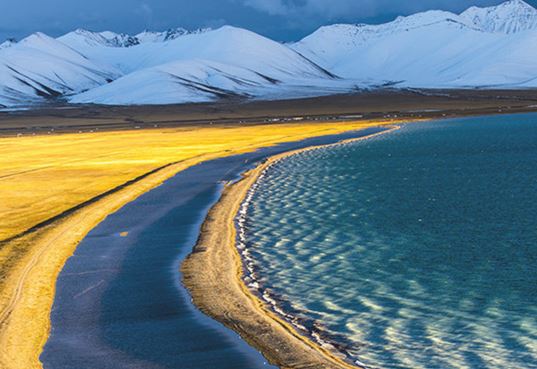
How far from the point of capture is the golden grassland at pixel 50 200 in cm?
2432

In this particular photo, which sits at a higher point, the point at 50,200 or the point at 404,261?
the point at 50,200

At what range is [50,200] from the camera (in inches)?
1925

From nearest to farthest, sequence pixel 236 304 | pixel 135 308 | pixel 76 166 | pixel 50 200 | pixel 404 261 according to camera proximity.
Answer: pixel 135 308 < pixel 236 304 < pixel 404 261 < pixel 50 200 < pixel 76 166

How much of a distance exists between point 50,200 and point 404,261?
25.5m

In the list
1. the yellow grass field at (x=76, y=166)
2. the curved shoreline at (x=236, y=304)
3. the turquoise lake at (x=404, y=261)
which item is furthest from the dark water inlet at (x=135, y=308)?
the yellow grass field at (x=76, y=166)

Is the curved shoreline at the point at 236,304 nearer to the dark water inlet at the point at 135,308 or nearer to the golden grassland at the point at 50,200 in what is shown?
the dark water inlet at the point at 135,308

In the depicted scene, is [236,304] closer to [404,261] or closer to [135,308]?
[135,308]

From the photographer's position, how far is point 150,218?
4234cm

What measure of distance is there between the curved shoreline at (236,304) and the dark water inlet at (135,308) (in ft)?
1.36

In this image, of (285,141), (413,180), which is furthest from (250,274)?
(285,141)

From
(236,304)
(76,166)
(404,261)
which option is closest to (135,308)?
(236,304)

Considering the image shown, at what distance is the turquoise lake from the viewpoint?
21609 mm

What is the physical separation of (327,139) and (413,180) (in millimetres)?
48348

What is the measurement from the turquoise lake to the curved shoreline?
20.5 inches
